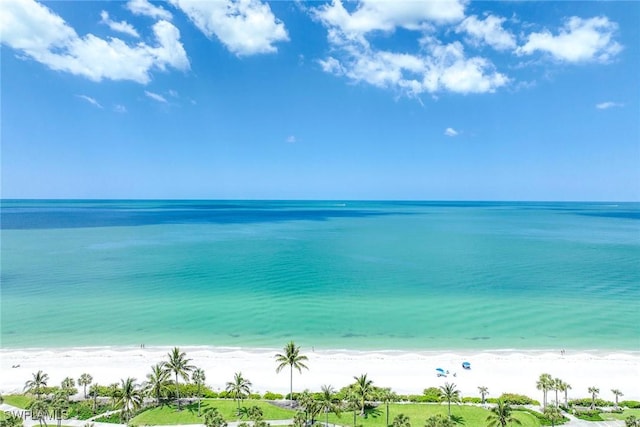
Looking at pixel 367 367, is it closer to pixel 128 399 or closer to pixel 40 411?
pixel 128 399

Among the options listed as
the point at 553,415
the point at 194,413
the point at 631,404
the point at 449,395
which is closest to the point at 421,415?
the point at 449,395

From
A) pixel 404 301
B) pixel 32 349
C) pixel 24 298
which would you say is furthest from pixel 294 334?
pixel 24 298

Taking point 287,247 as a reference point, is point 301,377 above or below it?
below

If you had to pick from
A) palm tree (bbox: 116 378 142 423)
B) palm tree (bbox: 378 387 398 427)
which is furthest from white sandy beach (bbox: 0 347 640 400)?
palm tree (bbox: 116 378 142 423)

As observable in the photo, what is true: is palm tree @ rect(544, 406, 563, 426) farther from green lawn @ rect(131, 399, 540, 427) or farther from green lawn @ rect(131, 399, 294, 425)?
green lawn @ rect(131, 399, 294, 425)

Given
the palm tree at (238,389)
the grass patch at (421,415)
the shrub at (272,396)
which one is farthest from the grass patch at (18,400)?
the grass patch at (421,415)

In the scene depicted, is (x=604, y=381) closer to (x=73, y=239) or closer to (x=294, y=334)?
(x=294, y=334)
